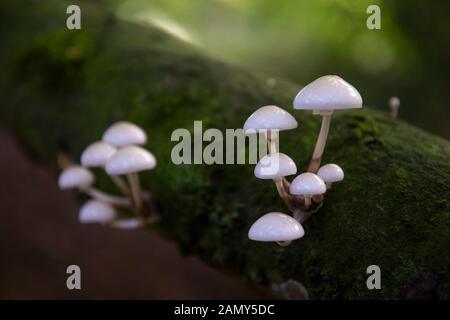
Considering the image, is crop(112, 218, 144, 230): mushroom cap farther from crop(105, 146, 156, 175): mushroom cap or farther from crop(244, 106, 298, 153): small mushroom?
crop(244, 106, 298, 153): small mushroom

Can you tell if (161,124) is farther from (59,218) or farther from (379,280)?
(59,218)

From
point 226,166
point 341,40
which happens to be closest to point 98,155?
point 226,166

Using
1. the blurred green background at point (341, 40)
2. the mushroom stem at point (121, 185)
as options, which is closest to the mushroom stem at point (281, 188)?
the mushroom stem at point (121, 185)

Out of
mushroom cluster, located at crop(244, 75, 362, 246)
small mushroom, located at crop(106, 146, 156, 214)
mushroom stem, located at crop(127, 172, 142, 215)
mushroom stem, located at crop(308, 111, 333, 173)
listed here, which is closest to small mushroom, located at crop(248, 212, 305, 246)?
mushroom cluster, located at crop(244, 75, 362, 246)
